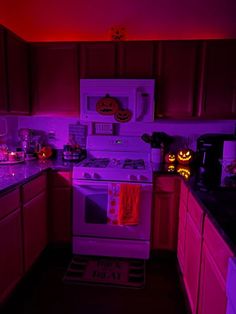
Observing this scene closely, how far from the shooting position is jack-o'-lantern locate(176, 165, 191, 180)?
2033mm

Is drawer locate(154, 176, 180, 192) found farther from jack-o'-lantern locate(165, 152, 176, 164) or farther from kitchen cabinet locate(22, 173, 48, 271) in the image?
kitchen cabinet locate(22, 173, 48, 271)

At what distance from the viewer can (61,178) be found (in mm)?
2256

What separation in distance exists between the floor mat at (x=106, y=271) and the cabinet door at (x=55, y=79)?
1448 mm

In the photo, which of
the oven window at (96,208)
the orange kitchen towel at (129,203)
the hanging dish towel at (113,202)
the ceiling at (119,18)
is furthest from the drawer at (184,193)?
the ceiling at (119,18)

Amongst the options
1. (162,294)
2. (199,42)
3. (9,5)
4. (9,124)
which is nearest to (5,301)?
(162,294)

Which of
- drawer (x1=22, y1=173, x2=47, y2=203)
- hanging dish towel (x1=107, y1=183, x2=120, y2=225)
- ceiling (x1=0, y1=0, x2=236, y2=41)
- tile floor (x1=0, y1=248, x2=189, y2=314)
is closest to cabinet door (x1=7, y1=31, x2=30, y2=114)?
ceiling (x1=0, y1=0, x2=236, y2=41)

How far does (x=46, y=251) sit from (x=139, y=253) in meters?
0.87

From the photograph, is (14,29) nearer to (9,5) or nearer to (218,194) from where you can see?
(9,5)

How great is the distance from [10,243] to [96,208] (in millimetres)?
805

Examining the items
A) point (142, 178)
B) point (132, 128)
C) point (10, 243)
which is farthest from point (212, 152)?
point (10, 243)

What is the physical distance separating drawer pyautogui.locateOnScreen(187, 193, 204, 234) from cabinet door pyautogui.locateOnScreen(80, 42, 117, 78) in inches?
56.7

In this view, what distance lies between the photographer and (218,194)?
1.52 metres

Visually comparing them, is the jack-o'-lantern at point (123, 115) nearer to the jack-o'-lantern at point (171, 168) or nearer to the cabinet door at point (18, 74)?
the jack-o'-lantern at point (171, 168)

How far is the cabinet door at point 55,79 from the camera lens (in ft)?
8.02
